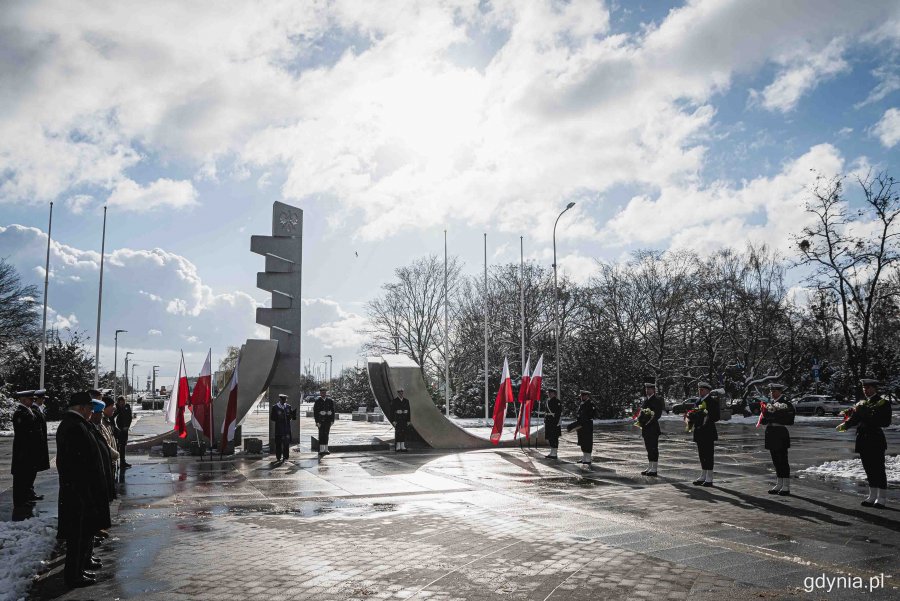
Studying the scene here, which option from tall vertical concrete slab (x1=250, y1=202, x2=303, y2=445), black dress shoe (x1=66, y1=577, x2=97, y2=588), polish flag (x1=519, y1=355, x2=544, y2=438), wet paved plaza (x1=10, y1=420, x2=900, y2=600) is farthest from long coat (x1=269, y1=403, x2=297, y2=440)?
black dress shoe (x1=66, y1=577, x2=97, y2=588)

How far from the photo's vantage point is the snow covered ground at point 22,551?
5777 mm

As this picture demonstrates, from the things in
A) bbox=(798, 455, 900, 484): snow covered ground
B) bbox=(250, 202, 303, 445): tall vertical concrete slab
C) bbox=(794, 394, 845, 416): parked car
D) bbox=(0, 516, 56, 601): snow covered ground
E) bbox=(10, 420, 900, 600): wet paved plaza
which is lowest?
bbox=(794, 394, 845, 416): parked car

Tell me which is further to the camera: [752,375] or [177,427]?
[752,375]

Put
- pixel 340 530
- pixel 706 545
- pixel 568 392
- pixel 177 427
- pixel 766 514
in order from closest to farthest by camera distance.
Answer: pixel 706 545, pixel 340 530, pixel 766 514, pixel 177 427, pixel 568 392

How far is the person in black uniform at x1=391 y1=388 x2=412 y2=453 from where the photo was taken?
18.8 metres

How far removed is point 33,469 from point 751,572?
391 inches

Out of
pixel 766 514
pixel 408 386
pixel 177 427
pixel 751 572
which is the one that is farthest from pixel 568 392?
pixel 751 572

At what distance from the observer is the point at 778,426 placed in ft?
36.4

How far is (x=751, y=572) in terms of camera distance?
6.14 m

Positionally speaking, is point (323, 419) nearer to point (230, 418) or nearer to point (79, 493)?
point (230, 418)

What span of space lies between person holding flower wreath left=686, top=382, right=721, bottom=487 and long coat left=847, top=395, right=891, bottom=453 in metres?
2.42

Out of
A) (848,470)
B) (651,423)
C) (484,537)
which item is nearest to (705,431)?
(651,423)

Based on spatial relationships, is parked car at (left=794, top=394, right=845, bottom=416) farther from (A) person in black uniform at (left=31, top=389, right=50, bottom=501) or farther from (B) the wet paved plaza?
(A) person in black uniform at (left=31, top=389, right=50, bottom=501)

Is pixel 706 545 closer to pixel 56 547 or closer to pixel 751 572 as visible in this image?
pixel 751 572
